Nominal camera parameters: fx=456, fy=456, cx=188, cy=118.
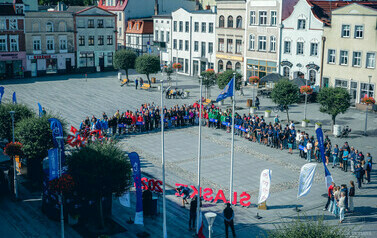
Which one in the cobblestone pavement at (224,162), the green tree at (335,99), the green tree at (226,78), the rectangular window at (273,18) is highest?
the rectangular window at (273,18)

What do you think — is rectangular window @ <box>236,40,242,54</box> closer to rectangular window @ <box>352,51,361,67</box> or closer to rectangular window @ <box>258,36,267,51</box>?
rectangular window @ <box>258,36,267,51</box>

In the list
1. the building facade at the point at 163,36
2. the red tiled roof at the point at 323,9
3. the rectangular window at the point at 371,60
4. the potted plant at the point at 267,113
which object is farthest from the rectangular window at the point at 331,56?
the building facade at the point at 163,36

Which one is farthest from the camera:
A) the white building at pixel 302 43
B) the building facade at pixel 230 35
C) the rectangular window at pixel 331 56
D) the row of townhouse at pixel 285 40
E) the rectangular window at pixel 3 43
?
the rectangular window at pixel 3 43

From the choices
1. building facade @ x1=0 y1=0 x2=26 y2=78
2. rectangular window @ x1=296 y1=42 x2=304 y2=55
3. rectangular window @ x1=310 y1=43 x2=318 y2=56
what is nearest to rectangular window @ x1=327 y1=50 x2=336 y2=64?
rectangular window @ x1=310 y1=43 x2=318 y2=56

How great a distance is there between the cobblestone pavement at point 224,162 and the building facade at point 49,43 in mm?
14419

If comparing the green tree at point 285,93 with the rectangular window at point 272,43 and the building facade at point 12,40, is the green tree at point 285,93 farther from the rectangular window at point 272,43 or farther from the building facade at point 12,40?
the building facade at point 12,40

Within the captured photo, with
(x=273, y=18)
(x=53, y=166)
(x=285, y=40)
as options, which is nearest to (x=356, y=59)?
(x=285, y=40)

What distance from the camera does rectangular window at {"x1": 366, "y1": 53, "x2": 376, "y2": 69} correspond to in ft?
155

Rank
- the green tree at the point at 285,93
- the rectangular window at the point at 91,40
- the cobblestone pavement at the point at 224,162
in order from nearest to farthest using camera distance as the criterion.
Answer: the cobblestone pavement at the point at 224,162, the green tree at the point at 285,93, the rectangular window at the point at 91,40

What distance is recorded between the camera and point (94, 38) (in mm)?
78000

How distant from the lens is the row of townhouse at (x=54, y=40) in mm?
68375

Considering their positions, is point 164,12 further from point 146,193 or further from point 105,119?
point 146,193

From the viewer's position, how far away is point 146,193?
74.7 feet

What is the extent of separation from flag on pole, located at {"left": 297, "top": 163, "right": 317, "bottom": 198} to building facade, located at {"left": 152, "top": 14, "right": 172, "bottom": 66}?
5481 cm
